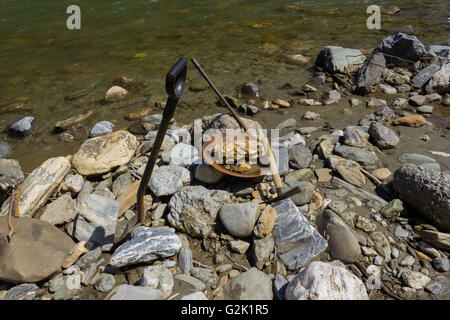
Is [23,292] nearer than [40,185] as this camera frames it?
Yes

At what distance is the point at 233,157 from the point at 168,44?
557 centimetres

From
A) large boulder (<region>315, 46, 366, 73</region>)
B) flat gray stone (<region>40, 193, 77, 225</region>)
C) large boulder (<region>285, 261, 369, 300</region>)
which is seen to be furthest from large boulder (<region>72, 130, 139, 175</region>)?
large boulder (<region>315, 46, 366, 73</region>)

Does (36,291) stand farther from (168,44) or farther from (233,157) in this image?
(168,44)

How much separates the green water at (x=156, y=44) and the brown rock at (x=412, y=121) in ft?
6.21

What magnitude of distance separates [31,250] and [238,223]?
5.43ft

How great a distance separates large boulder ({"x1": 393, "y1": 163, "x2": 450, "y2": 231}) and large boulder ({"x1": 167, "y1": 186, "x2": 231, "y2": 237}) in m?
1.59

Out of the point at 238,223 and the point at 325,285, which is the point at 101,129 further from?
the point at 325,285

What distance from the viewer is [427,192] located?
2535 mm

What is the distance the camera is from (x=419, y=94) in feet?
15.4

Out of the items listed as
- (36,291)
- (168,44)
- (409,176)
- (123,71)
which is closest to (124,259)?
(36,291)

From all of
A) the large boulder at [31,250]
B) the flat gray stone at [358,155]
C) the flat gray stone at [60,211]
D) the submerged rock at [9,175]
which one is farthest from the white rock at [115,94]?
the flat gray stone at [358,155]

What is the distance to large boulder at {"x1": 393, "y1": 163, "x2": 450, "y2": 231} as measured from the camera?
2.46m

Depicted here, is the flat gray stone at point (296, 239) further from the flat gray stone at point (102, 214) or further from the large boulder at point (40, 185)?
the large boulder at point (40, 185)

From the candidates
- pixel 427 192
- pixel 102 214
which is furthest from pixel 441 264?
pixel 102 214
